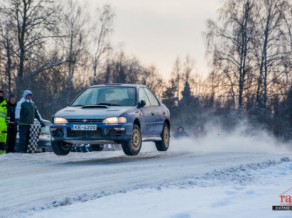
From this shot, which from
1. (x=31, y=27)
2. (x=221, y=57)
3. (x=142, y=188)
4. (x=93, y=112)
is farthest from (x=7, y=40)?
(x=142, y=188)

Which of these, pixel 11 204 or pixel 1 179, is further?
pixel 1 179

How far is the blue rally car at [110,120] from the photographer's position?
12.2 m

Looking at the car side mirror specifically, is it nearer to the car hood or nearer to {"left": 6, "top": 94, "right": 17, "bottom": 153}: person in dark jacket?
the car hood

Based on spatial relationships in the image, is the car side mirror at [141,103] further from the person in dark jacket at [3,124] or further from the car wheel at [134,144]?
the person in dark jacket at [3,124]

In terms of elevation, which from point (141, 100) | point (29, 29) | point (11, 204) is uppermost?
point (29, 29)

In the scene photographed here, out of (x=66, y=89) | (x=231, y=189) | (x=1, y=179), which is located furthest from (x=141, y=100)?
(x=66, y=89)

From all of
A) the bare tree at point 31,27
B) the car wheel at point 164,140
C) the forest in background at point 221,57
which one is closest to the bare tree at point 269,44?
the forest in background at point 221,57

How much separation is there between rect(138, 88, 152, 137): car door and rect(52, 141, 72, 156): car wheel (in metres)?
1.75

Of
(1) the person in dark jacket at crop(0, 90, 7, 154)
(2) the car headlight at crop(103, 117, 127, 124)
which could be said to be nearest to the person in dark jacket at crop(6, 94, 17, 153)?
(1) the person in dark jacket at crop(0, 90, 7, 154)

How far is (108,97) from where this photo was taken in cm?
1347

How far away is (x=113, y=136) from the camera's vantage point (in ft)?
40.2

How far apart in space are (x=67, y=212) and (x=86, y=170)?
4.18 metres

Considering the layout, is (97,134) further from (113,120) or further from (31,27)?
(31,27)

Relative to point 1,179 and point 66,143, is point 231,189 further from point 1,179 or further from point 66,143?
point 66,143
